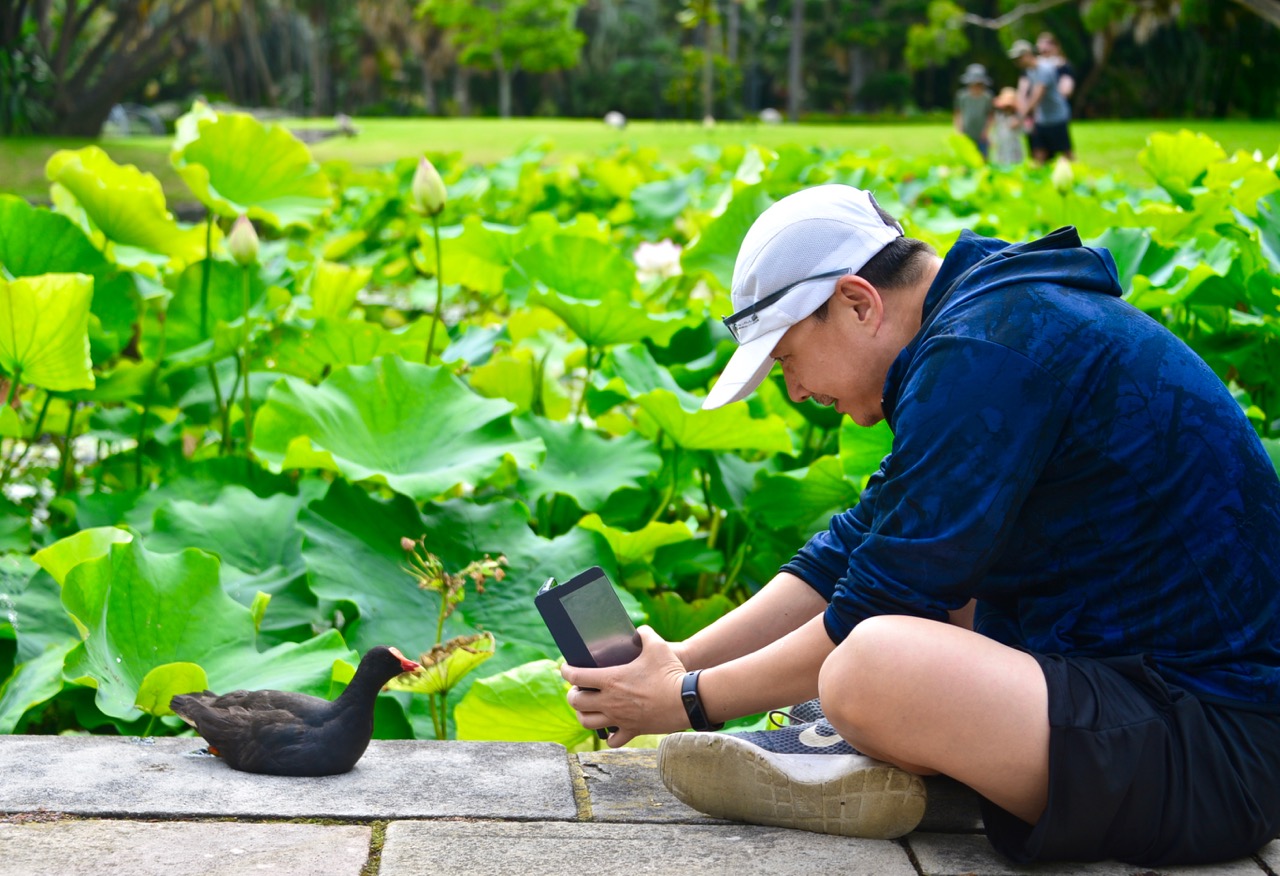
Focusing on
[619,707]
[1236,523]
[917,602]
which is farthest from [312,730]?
[1236,523]

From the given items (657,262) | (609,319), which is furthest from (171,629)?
(657,262)

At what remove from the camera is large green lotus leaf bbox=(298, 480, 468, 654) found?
2252mm

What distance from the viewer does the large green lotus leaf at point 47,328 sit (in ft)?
7.68

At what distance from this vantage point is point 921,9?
1220 inches

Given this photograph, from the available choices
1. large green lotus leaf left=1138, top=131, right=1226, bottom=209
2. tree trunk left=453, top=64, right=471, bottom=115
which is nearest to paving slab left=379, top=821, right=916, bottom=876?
large green lotus leaf left=1138, top=131, right=1226, bottom=209

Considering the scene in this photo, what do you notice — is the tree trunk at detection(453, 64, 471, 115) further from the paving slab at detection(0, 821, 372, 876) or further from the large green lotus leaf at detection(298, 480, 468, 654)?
the paving slab at detection(0, 821, 372, 876)

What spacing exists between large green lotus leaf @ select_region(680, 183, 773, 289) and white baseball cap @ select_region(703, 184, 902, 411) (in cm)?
177

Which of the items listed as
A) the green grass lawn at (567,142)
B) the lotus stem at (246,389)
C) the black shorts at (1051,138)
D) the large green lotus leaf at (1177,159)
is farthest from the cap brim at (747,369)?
the green grass lawn at (567,142)

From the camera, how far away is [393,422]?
2.57 metres

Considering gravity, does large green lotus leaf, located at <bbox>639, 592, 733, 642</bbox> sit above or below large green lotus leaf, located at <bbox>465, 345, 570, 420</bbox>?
below

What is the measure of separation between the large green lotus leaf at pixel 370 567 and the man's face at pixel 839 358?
0.94 m

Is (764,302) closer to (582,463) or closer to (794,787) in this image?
(794,787)

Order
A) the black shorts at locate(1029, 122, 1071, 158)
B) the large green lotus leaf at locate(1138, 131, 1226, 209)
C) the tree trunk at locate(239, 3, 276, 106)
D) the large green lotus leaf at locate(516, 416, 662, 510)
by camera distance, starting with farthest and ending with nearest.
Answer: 1. the tree trunk at locate(239, 3, 276, 106)
2. the black shorts at locate(1029, 122, 1071, 158)
3. the large green lotus leaf at locate(1138, 131, 1226, 209)
4. the large green lotus leaf at locate(516, 416, 662, 510)

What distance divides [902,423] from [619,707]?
0.53 metres
